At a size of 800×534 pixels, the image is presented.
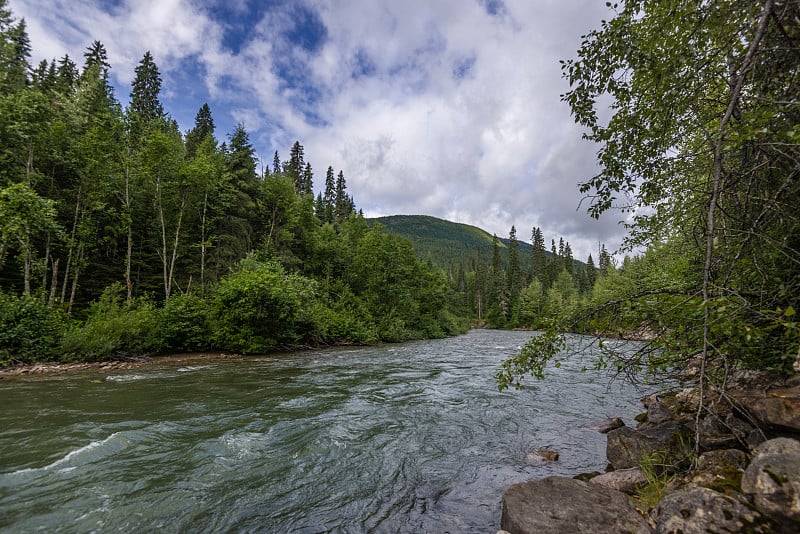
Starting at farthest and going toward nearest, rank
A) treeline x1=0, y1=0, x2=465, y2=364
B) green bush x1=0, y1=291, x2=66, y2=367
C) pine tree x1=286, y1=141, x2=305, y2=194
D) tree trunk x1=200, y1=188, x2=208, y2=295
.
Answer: pine tree x1=286, y1=141, x2=305, y2=194 → tree trunk x1=200, y1=188, x2=208, y2=295 → treeline x1=0, y1=0, x2=465, y2=364 → green bush x1=0, y1=291, x2=66, y2=367

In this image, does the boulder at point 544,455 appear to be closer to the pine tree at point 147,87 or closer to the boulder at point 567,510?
the boulder at point 567,510

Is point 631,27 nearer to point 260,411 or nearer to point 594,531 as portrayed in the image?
point 594,531

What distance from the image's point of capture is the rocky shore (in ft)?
10.4

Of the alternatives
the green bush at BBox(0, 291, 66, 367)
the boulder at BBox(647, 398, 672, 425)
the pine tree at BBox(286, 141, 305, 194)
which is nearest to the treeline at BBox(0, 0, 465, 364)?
the green bush at BBox(0, 291, 66, 367)

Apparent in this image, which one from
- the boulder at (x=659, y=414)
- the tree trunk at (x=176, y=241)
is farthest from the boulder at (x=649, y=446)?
the tree trunk at (x=176, y=241)

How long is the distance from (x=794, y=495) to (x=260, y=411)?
9406 mm

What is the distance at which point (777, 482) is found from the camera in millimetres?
3197

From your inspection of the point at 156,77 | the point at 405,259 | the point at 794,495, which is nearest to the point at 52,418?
the point at 794,495

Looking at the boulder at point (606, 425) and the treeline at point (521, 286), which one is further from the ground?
the treeline at point (521, 286)

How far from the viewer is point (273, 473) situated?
591cm

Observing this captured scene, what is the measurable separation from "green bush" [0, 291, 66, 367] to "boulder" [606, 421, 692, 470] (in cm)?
1974

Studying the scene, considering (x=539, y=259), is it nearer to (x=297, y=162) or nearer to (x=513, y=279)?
(x=513, y=279)

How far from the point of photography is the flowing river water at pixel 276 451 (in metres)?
4.71

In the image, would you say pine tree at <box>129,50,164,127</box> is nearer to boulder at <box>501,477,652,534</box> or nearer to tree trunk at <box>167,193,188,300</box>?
tree trunk at <box>167,193,188,300</box>
